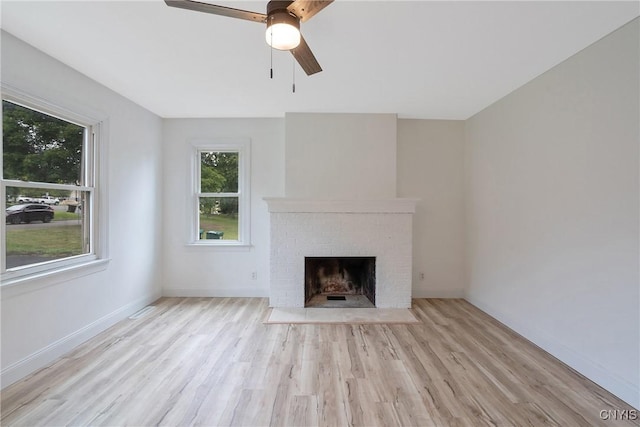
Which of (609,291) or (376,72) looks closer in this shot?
(609,291)

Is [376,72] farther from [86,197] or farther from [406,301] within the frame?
[86,197]

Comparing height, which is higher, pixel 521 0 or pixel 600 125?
pixel 521 0

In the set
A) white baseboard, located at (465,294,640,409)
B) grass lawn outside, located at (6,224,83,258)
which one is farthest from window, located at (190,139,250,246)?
white baseboard, located at (465,294,640,409)

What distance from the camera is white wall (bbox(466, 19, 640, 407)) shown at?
6.45 ft

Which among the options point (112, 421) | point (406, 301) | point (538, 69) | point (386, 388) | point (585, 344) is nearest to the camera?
point (112, 421)

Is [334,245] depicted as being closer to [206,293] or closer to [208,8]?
[206,293]

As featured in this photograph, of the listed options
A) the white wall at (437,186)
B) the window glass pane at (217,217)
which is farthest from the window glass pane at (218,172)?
the white wall at (437,186)

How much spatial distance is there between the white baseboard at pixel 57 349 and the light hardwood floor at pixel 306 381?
2.5 inches

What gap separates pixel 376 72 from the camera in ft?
8.68

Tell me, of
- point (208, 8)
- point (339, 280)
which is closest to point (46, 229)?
point (208, 8)

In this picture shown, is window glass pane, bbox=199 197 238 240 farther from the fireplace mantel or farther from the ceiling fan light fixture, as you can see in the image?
the ceiling fan light fixture

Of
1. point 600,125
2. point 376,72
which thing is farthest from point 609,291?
point 376,72

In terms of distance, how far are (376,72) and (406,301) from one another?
107 inches

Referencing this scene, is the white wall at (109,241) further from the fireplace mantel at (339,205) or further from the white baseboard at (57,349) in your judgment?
the fireplace mantel at (339,205)
